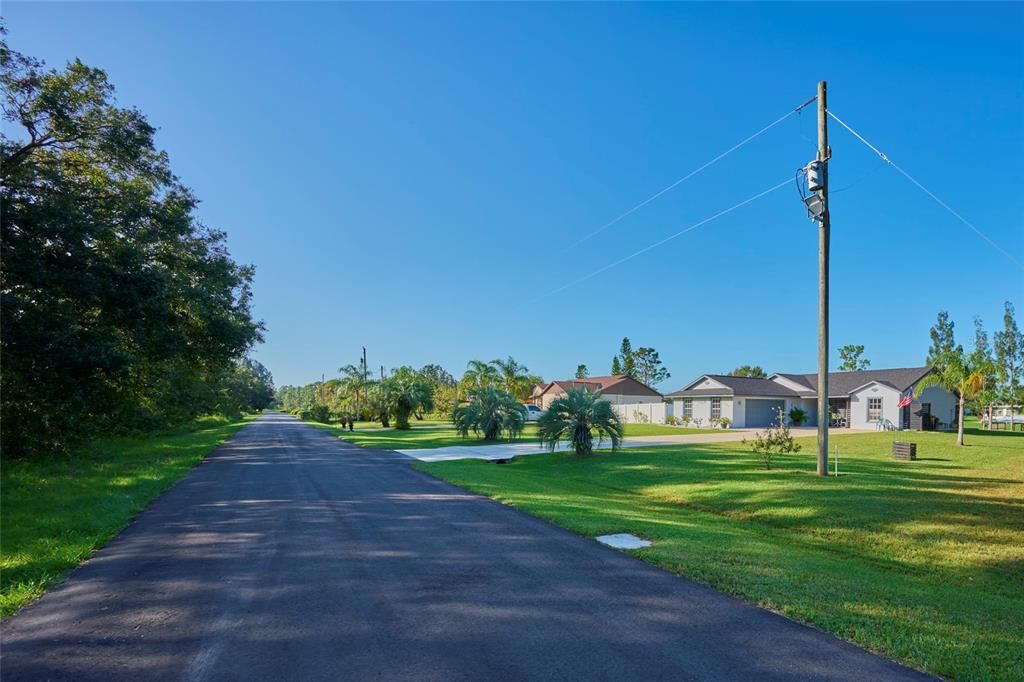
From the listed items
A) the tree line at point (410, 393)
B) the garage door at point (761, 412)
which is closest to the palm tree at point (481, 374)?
the tree line at point (410, 393)

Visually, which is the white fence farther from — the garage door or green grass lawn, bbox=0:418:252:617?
green grass lawn, bbox=0:418:252:617

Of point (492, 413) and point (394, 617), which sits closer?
point (394, 617)

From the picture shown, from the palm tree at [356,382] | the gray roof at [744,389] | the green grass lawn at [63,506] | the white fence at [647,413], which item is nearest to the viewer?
the green grass lawn at [63,506]

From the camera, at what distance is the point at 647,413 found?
49.5m

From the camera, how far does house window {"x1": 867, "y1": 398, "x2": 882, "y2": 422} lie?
37.0 metres

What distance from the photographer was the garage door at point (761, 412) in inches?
1624

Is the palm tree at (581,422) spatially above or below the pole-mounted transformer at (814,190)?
below

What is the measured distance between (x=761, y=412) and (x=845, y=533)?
3559 cm

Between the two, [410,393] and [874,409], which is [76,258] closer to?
[410,393]

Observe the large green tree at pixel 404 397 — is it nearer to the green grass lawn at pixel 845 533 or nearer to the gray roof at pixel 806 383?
the gray roof at pixel 806 383

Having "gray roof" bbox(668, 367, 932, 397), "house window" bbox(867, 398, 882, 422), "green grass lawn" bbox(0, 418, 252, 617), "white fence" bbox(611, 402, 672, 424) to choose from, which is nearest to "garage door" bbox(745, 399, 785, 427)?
"gray roof" bbox(668, 367, 932, 397)

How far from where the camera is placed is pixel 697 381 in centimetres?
4350

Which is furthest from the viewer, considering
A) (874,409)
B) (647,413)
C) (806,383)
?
(647,413)

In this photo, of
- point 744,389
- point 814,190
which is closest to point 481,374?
point 744,389
